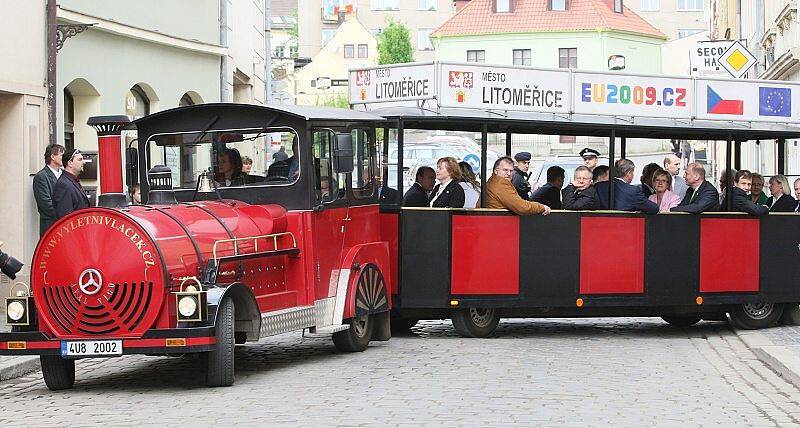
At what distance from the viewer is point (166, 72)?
24.3 metres

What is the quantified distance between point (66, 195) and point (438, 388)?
6.41m

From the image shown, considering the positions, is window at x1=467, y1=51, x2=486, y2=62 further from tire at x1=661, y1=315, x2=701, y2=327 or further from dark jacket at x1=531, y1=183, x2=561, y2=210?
dark jacket at x1=531, y1=183, x2=561, y2=210

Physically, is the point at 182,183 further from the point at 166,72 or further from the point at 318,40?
the point at 318,40

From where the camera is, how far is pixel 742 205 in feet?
54.3

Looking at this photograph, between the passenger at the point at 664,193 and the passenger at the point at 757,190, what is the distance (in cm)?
116

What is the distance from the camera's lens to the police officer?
16.5 meters

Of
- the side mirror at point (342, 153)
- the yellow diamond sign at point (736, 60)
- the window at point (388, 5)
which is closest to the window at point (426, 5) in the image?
the window at point (388, 5)

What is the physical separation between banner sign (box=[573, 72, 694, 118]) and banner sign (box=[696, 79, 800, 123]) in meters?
0.25

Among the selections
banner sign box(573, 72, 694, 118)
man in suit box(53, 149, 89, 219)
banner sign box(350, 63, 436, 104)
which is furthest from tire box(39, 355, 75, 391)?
banner sign box(573, 72, 694, 118)

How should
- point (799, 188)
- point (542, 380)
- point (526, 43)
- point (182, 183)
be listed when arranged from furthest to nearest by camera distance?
point (526, 43), point (799, 188), point (182, 183), point (542, 380)

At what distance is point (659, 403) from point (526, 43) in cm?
7513

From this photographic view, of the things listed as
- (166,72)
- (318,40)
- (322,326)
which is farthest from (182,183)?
(318,40)

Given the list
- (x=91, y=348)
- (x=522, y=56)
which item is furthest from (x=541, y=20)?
(x=91, y=348)

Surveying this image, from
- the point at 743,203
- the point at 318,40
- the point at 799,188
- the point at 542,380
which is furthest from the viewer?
the point at 318,40
